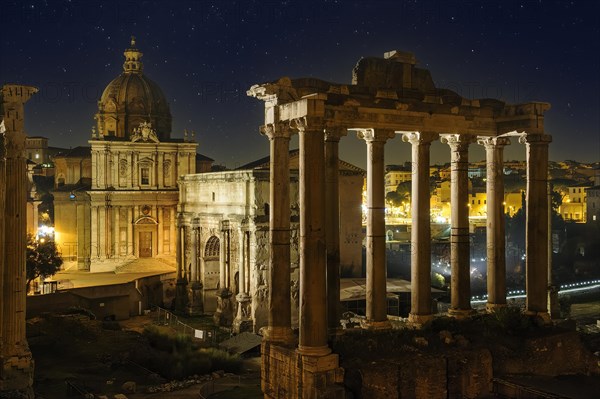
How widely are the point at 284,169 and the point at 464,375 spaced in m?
6.29

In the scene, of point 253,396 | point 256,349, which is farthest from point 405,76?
point 256,349

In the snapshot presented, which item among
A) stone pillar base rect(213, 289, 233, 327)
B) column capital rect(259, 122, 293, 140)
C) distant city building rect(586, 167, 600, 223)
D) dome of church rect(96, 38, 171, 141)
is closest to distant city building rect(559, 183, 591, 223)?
distant city building rect(586, 167, 600, 223)

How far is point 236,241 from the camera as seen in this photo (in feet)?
128

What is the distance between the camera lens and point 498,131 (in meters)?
19.0

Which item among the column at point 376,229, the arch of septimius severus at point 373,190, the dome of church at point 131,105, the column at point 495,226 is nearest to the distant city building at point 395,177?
the dome of church at point 131,105

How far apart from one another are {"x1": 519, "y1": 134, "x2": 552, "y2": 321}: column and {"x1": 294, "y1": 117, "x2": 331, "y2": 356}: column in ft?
22.2

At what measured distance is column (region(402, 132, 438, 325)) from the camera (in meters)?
17.8

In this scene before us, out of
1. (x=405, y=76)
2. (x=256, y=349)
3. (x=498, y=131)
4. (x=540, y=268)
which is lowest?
(x=256, y=349)

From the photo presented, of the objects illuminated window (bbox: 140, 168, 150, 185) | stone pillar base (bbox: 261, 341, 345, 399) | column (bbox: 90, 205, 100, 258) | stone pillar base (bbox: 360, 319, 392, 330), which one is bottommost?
stone pillar base (bbox: 261, 341, 345, 399)

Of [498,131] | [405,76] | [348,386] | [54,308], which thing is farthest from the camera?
[54,308]

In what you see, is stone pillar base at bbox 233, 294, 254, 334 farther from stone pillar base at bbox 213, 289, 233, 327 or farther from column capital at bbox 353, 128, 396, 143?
column capital at bbox 353, 128, 396, 143

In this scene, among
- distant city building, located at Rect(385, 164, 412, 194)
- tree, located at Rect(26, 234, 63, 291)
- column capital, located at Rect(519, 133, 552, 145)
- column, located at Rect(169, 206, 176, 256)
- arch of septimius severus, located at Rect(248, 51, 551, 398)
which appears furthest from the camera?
distant city building, located at Rect(385, 164, 412, 194)

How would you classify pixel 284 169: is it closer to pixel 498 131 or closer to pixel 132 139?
pixel 498 131

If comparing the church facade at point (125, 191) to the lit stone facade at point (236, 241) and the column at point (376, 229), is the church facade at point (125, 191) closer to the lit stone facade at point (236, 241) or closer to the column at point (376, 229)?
the lit stone facade at point (236, 241)
